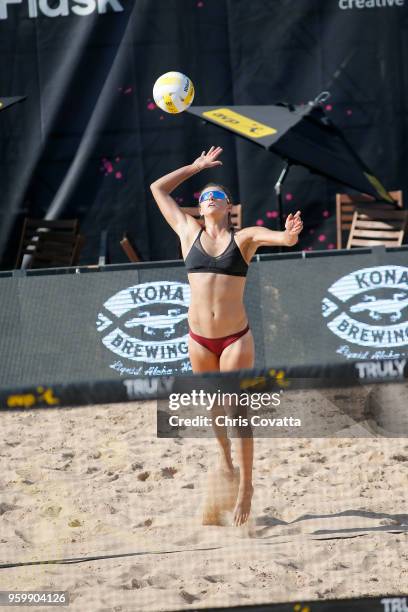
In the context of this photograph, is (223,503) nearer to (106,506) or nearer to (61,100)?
(106,506)

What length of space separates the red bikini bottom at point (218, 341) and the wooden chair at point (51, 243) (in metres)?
4.49

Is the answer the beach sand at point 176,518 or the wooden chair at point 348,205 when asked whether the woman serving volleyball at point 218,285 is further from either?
the wooden chair at point 348,205

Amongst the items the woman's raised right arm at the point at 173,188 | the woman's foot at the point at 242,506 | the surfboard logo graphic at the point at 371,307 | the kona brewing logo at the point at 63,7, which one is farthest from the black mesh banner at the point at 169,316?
the woman's foot at the point at 242,506

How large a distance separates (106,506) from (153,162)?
7.45 meters

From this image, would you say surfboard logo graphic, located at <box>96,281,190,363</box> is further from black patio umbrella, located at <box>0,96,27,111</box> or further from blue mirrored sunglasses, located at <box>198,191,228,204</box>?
black patio umbrella, located at <box>0,96,27,111</box>

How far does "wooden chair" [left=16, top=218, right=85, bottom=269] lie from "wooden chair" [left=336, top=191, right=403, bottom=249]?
8.84 feet

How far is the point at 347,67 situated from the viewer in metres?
10.9

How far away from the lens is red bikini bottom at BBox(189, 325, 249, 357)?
6008mm

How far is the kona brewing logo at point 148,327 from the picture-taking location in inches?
327

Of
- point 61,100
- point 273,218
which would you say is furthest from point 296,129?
point 61,100

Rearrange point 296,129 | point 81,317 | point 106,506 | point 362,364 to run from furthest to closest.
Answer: point 296,129 < point 81,317 < point 106,506 < point 362,364

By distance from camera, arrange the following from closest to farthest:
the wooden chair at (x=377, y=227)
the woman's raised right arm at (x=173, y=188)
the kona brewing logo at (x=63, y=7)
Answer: the woman's raised right arm at (x=173, y=188)
the wooden chair at (x=377, y=227)
the kona brewing logo at (x=63, y=7)

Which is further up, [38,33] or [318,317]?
[38,33]

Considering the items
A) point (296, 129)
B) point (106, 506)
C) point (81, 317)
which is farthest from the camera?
point (296, 129)
